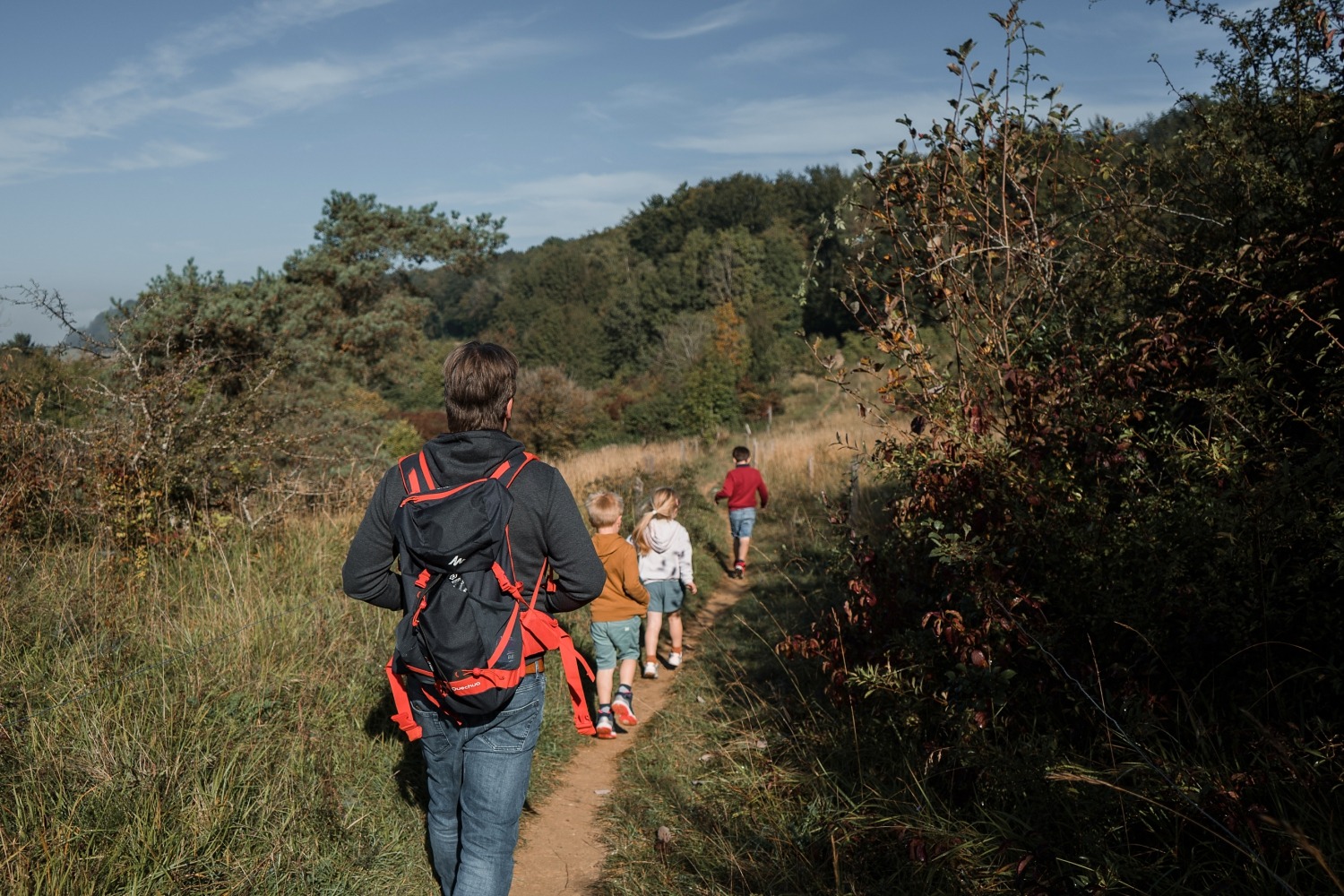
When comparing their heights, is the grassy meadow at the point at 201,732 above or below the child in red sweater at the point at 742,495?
above

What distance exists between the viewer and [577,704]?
132 inches

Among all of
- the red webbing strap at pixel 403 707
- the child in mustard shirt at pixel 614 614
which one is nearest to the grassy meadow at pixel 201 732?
the child in mustard shirt at pixel 614 614

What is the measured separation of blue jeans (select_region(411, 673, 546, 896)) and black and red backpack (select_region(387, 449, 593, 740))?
0.27 ft

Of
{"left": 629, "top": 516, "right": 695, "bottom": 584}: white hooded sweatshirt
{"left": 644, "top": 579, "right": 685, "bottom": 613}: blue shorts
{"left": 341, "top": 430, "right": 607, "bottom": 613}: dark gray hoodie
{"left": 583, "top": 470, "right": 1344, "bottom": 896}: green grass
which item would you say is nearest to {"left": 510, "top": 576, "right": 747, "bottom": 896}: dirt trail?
{"left": 583, "top": 470, "right": 1344, "bottom": 896}: green grass

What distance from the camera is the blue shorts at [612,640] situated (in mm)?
6004

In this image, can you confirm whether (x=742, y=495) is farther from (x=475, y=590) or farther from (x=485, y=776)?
(x=475, y=590)

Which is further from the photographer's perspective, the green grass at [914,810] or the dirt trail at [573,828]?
the dirt trail at [573,828]

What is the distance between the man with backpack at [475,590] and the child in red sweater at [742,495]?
747 centimetres

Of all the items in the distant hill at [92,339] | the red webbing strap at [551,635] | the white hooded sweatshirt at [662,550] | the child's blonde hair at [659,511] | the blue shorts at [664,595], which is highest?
the distant hill at [92,339]

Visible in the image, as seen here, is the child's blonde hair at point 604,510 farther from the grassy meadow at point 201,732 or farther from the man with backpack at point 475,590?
the man with backpack at point 475,590

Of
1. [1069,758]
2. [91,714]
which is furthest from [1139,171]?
[91,714]

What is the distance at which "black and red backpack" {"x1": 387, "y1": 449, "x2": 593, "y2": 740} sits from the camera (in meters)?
2.63

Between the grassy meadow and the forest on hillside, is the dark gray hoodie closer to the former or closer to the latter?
the grassy meadow

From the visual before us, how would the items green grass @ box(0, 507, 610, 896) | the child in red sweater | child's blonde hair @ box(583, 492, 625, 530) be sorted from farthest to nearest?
the child in red sweater < child's blonde hair @ box(583, 492, 625, 530) < green grass @ box(0, 507, 610, 896)
